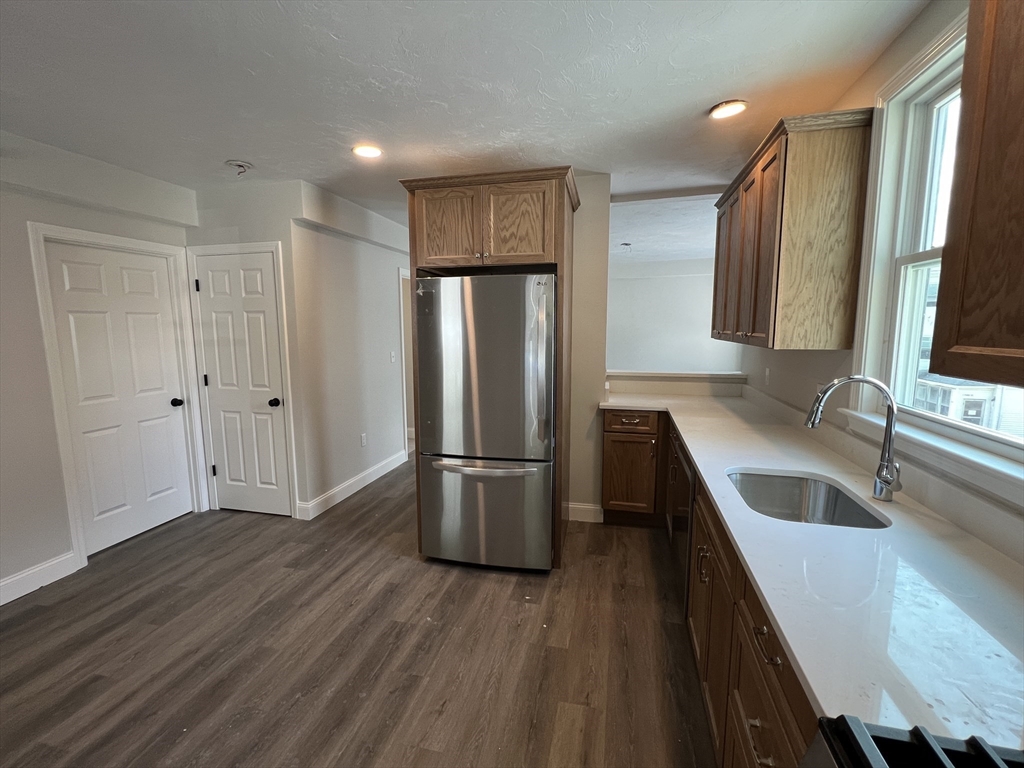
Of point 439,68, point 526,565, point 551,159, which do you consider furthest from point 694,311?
point 439,68

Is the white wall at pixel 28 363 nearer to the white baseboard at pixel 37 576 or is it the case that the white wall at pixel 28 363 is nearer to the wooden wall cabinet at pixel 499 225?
the white baseboard at pixel 37 576

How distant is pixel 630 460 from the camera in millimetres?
3066

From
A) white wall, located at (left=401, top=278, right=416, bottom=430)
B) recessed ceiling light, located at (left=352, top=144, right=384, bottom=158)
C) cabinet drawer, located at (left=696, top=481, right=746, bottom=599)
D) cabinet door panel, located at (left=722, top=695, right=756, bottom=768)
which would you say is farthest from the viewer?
white wall, located at (left=401, top=278, right=416, bottom=430)

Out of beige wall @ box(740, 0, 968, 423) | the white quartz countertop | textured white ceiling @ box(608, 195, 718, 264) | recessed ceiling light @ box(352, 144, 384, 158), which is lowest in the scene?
the white quartz countertop

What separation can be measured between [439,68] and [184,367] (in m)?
2.98

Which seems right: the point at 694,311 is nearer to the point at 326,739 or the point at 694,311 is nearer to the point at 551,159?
the point at 551,159

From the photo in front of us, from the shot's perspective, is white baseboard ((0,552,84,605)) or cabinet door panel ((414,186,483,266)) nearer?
white baseboard ((0,552,84,605))

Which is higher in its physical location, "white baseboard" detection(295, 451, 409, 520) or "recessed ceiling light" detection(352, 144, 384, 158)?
"recessed ceiling light" detection(352, 144, 384, 158)

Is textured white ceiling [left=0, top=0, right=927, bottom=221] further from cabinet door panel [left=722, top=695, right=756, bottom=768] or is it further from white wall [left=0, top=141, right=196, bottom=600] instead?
cabinet door panel [left=722, top=695, right=756, bottom=768]

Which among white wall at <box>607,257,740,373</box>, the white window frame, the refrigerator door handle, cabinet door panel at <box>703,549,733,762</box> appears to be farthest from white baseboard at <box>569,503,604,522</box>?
white wall at <box>607,257,740,373</box>

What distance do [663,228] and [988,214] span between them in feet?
13.3

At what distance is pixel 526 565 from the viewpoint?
8.43 ft

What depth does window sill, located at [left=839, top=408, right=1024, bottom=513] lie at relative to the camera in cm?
107

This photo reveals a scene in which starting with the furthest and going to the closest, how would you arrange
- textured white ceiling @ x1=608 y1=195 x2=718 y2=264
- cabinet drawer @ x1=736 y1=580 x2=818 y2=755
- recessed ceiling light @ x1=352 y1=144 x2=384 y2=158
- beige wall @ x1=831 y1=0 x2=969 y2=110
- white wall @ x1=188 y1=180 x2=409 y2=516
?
textured white ceiling @ x1=608 y1=195 x2=718 y2=264 < white wall @ x1=188 y1=180 x2=409 y2=516 < recessed ceiling light @ x1=352 y1=144 x2=384 y2=158 < beige wall @ x1=831 y1=0 x2=969 y2=110 < cabinet drawer @ x1=736 y1=580 x2=818 y2=755
